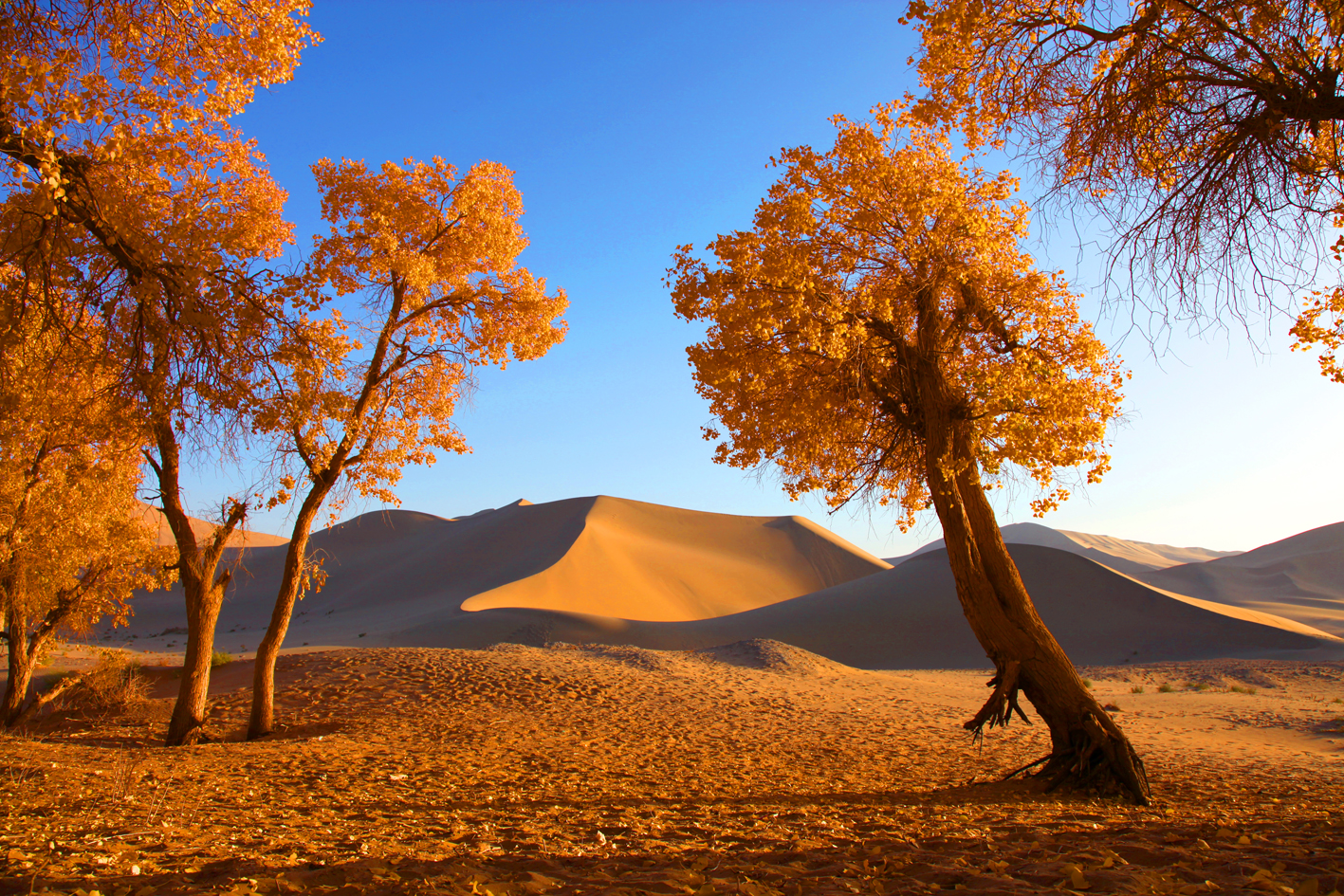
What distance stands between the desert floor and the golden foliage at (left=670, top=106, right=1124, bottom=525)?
146 inches

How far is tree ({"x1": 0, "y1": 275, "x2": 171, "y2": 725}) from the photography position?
30.5 feet

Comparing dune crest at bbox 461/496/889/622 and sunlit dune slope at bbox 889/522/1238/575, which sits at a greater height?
sunlit dune slope at bbox 889/522/1238/575

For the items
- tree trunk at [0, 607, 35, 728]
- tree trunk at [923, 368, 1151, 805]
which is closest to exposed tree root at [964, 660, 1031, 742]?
tree trunk at [923, 368, 1151, 805]

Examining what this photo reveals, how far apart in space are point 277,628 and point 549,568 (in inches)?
1556

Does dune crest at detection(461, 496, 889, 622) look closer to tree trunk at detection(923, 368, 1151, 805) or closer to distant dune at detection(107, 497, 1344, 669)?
distant dune at detection(107, 497, 1344, 669)

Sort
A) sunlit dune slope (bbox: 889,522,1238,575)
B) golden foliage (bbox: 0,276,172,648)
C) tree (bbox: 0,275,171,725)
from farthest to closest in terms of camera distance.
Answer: sunlit dune slope (bbox: 889,522,1238,575) → tree (bbox: 0,275,171,725) → golden foliage (bbox: 0,276,172,648)

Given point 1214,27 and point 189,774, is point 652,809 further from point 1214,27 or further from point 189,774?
point 1214,27

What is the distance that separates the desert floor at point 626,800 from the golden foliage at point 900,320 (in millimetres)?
3721

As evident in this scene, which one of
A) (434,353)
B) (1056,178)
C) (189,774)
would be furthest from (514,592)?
(1056,178)

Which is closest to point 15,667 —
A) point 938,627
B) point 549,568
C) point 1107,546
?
point 938,627

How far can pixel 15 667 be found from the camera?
1095 centimetres

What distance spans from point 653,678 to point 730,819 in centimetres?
1010

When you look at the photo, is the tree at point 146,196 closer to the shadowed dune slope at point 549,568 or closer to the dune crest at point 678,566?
the shadowed dune slope at point 549,568

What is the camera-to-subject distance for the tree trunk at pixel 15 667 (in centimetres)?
1084
